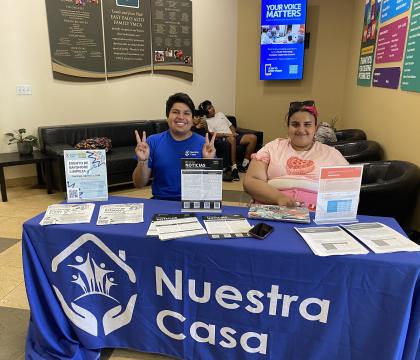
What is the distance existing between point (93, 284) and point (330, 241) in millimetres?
1018

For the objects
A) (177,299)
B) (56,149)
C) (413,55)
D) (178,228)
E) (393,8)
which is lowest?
(177,299)

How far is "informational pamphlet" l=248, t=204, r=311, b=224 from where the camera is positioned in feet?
5.04

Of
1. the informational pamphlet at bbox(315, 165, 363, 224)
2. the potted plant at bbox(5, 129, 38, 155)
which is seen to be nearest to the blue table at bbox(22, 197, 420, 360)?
the informational pamphlet at bbox(315, 165, 363, 224)

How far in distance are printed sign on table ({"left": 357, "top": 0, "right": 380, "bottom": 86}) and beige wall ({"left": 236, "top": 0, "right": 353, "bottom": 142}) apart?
920 mm

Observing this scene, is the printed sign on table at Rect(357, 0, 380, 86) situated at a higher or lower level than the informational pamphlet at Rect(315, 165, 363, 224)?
higher

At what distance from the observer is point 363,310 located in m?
1.26

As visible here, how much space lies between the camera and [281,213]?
1595mm

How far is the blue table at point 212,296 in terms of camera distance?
4.07 ft

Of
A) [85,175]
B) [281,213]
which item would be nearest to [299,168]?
[281,213]

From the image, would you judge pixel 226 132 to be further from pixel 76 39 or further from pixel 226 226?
pixel 226 226

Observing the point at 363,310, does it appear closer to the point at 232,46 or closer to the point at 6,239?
the point at 6,239

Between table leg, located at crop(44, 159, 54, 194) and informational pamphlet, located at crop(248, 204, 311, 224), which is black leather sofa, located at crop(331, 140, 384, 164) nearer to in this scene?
informational pamphlet, located at crop(248, 204, 311, 224)

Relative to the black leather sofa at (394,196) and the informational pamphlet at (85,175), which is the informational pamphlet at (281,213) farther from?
the black leather sofa at (394,196)

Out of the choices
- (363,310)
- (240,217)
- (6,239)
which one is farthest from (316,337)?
(6,239)
